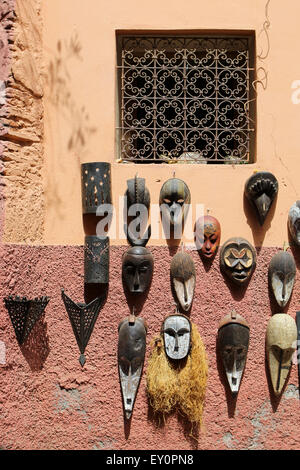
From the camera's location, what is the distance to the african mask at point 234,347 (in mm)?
3459

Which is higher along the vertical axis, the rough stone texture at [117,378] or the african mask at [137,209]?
the african mask at [137,209]

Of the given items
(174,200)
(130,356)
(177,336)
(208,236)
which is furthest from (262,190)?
(130,356)

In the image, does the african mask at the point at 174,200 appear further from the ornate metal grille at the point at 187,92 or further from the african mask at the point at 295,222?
the african mask at the point at 295,222

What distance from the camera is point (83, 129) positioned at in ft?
12.0

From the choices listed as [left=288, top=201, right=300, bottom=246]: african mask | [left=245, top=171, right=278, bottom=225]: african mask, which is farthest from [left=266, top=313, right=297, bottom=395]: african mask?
[left=245, top=171, right=278, bottom=225]: african mask

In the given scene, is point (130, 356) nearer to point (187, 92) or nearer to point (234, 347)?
point (234, 347)

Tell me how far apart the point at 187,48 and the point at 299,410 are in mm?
2610

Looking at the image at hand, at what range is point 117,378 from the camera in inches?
139

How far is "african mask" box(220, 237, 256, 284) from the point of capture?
3506 millimetres

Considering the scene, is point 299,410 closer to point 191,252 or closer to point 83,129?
point 191,252

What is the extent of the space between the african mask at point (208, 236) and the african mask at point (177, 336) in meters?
0.47

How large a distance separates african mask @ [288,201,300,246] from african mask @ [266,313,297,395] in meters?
0.53

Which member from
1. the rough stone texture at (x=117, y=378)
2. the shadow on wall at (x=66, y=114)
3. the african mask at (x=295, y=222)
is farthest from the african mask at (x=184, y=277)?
the shadow on wall at (x=66, y=114)
